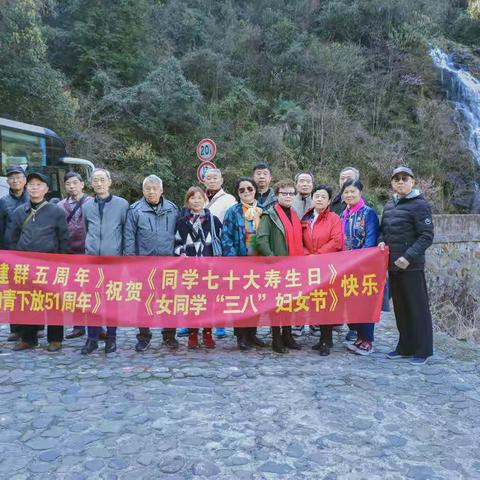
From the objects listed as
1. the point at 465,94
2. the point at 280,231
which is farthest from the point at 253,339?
the point at 465,94

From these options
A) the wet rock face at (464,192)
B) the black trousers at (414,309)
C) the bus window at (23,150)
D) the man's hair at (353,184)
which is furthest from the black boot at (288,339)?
the wet rock face at (464,192)

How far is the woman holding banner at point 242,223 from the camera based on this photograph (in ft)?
14.9

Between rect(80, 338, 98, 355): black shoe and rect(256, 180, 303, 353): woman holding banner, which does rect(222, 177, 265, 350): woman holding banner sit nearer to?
rect(256, 180, 303, 353): woman holding banner

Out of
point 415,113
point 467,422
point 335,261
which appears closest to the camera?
point 467,422

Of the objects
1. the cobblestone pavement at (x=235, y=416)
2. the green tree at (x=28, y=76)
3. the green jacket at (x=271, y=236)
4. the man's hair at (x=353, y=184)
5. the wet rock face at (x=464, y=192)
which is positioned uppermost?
the green tree at (x=28, y=76)

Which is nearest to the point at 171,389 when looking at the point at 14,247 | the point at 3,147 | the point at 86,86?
the point at 14,247

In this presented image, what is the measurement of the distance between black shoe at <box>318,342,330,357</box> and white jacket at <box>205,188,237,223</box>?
1.75m

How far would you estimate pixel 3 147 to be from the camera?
38.1ft

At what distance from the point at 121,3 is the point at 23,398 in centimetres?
1955

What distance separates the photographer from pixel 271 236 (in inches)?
181

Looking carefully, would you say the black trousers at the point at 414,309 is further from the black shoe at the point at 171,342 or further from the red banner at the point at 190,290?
the black shoe at the point at 171,342

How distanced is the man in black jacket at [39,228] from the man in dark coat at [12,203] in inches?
9.5

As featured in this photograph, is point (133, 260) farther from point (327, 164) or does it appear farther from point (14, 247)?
point (327, 164)

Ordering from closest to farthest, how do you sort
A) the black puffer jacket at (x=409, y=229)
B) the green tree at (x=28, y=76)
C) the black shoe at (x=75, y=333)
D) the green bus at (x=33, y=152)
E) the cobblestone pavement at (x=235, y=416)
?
the cobblestone pavement at (x=235, y=416) < the black puffer jacket at (x=409, y=229) < the black shoe at (x=75, y=333) < the green bus at (x=33, y=152) < the green tree at (x=28, y=76)
